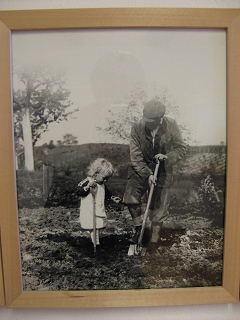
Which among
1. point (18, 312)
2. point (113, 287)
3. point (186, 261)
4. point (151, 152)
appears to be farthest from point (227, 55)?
point (18, 312)

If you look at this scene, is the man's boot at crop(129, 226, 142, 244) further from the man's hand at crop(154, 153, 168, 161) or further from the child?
the man's hand at crop(154, 153, 168, 161)

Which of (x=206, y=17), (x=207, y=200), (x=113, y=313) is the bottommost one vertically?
(x=113, y=313)

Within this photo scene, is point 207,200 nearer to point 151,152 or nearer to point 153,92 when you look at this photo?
point 151,152

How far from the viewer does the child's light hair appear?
2.15ft

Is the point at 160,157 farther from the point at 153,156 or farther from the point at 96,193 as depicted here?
the point at 96,193

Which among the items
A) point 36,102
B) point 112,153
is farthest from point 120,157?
point 36,102

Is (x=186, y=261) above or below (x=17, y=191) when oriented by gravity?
below

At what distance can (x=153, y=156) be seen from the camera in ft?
2.15

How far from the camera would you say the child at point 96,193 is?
656 mm

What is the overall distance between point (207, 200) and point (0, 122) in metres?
0.55

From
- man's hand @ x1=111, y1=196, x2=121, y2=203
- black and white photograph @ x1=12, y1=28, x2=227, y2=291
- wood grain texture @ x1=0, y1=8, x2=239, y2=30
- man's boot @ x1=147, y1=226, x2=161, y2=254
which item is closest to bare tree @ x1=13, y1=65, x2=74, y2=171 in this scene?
black and white photograph @ x1=12, y1=28, x2=227, y2=291

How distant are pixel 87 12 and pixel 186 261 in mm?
666

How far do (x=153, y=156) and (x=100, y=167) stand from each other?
135 mm

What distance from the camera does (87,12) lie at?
2.07ft
